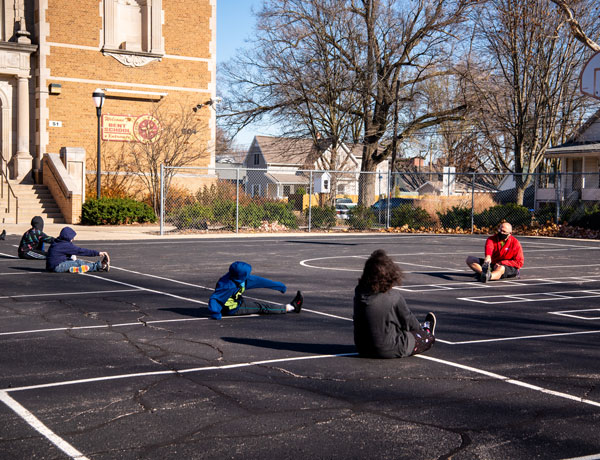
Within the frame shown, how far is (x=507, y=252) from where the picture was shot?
15.0 meters

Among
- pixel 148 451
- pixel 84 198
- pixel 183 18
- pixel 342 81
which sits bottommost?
pixel 148 451

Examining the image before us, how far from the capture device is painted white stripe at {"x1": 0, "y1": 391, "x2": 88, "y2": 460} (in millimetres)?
4852

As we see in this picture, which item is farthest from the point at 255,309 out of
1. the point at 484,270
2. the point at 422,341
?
the point at 484,270

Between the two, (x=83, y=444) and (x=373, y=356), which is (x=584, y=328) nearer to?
(x=373, y=356)

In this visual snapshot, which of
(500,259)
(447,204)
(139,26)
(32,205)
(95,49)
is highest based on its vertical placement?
(139,26)

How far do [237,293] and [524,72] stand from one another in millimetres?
32474

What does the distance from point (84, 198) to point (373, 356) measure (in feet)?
87.0

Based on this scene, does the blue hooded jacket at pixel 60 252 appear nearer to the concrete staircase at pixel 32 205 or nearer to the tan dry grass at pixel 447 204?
the concrete staircase at pixel 32 205

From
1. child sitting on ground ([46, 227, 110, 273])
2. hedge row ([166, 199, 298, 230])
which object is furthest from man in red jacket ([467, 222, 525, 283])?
hedge row ([166, 199, 298, 230])

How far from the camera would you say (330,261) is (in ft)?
60.3

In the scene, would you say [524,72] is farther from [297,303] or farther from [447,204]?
[297,303]

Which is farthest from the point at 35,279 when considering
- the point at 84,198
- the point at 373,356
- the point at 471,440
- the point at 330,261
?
the point at 84,198

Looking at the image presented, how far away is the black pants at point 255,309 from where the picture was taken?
33.5ft

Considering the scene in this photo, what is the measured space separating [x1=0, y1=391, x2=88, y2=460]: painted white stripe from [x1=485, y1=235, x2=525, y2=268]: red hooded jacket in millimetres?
10790
